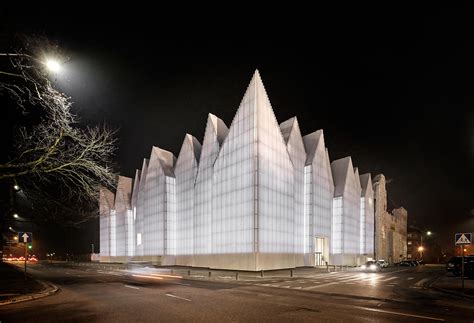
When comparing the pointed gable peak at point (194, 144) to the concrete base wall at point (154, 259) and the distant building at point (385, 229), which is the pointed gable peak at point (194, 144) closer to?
the concrete base wall at point (154, 259)

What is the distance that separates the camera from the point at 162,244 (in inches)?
2012

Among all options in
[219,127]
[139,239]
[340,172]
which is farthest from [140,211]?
[340,172]

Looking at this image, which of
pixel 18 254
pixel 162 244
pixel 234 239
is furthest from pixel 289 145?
pixel 18 254

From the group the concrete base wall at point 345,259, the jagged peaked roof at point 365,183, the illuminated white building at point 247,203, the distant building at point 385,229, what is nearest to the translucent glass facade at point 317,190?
the illuminated white building at point 247,203

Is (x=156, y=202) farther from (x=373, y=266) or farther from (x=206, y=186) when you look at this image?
(x=373, y=266)

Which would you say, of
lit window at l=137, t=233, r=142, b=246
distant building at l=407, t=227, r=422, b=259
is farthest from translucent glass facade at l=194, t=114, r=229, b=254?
distant building at l=407, t=227, r=422, b=259

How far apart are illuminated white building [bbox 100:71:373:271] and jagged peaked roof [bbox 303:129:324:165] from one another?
0.21 meters

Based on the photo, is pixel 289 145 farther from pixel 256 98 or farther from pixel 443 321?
pixel 443 321

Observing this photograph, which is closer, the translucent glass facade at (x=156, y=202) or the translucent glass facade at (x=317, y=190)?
the translucent glass facade at (x=317, y=190)

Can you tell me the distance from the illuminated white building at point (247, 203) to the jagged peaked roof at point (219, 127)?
18 centimetres

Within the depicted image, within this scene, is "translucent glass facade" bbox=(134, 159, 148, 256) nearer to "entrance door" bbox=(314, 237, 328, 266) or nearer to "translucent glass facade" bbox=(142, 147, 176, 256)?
"translucent glass facade" bbox=(142, 147, 176, 256)

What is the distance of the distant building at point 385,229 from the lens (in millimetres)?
74113

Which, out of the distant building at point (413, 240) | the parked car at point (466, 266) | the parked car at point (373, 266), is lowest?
the distant building at point (413, 240)

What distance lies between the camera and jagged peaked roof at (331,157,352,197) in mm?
56625
